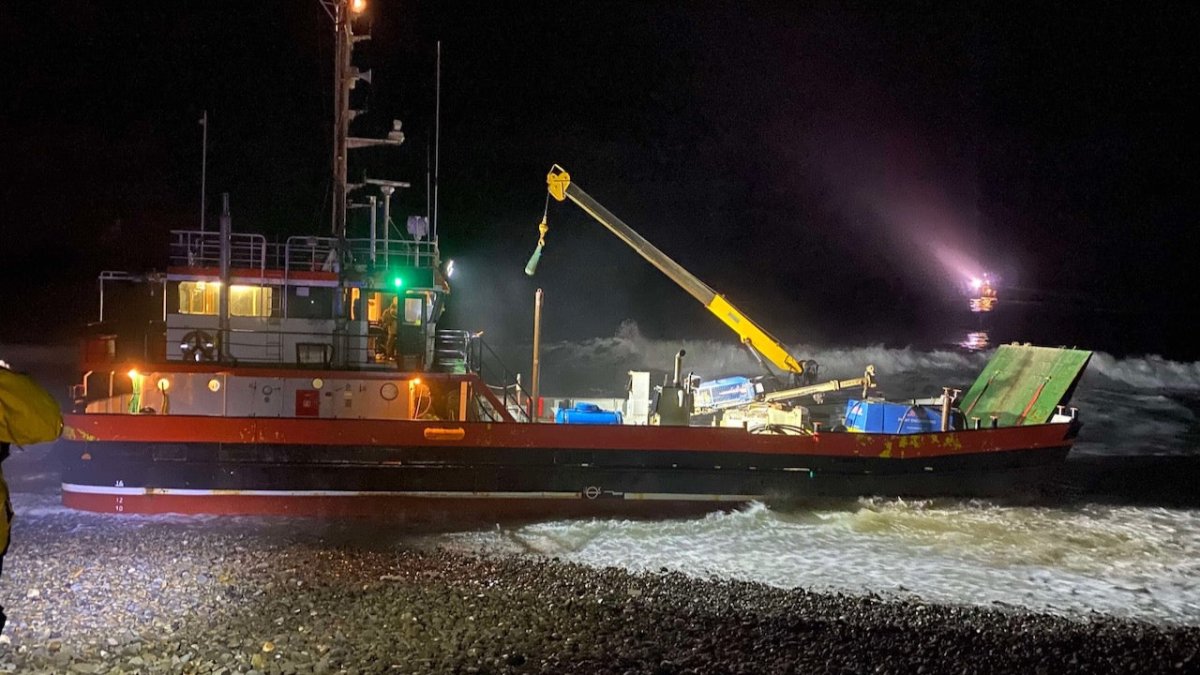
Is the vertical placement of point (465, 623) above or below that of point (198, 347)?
below

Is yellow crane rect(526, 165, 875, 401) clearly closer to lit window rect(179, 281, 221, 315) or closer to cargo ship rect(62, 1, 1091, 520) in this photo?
cargo ship rect(62, 1, 1091, 520)

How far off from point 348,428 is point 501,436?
2024mm

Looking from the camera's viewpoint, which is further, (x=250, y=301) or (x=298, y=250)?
(x=298, y=250)

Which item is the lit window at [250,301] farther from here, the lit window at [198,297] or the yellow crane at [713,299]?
the yellow crane at [713,299]

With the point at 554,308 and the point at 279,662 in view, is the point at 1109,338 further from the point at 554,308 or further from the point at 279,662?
the point at 279,662

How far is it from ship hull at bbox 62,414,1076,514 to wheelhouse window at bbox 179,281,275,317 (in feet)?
4.95

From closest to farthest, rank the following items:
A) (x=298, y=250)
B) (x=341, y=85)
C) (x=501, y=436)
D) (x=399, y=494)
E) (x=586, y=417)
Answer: (x=399, y=494)
(x=501, y=436)
(x=298, y=250)
(x=341, y=85)
(x=586, y=417)

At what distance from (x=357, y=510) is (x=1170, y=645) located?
9163mm

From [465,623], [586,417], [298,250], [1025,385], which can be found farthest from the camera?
[1025,385]

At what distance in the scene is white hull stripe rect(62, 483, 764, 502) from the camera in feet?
35.5

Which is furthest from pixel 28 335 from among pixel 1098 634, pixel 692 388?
pixel 1098 634

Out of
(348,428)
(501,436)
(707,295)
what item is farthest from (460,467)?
(707,295)

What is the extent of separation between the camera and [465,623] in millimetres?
7035

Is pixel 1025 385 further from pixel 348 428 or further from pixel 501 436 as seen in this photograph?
pixel 348 428
